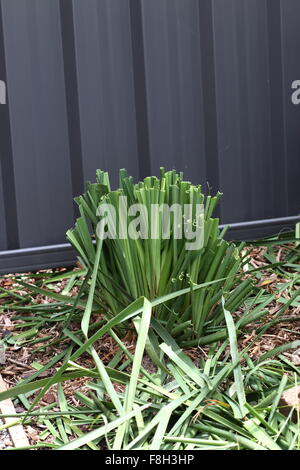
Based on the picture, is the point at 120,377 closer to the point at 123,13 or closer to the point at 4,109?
the point at 4,109

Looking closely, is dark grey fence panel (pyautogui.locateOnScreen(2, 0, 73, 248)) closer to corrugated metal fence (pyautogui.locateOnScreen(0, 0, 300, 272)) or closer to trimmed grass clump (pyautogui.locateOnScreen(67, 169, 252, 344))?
corrugated metal fence (pyautogui.locateOnScreen(0, 0, 300, 272))

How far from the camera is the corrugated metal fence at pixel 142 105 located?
9.78 ft

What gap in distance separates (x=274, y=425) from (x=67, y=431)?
0.54 metres

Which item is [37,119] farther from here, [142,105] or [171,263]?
[171,263]

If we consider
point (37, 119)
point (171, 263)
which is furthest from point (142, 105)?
point (171, 263)

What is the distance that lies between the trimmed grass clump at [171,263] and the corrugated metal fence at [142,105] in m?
0.76

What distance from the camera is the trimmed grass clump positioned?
223cm

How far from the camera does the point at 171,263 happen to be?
2.28 metres

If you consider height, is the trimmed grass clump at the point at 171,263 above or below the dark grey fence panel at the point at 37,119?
below

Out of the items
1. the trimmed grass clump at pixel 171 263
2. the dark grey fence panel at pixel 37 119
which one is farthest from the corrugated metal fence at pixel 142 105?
the trimmed grass clump at pixel 171 263

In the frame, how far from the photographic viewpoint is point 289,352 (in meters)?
2.27

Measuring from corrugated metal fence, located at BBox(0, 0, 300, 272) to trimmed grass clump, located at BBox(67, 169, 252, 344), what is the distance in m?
0.76

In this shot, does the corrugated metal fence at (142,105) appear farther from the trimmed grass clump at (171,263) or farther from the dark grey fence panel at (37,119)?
the trimmed grass clump at (171,263)

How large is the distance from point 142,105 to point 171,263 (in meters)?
1.05
